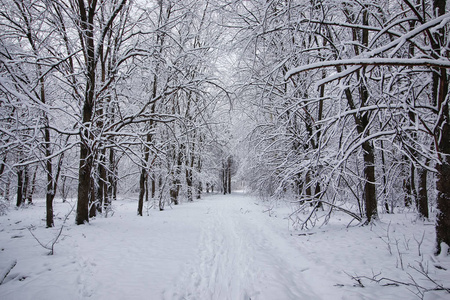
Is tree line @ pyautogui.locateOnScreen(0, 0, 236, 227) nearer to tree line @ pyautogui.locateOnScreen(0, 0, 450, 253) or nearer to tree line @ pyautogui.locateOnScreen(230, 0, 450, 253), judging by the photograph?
tree line @ pyautogui.locateOnScreen(0, 0, 450, 253)

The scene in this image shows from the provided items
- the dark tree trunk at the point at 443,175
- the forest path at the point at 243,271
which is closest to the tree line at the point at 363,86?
the dark tree trunk at the point at 443,175

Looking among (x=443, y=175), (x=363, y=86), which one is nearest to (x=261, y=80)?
(x=363, y=86)

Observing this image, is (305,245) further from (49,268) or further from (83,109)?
(83,109)

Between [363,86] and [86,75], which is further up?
[86,75]

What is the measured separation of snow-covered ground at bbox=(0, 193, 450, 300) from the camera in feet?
9.40

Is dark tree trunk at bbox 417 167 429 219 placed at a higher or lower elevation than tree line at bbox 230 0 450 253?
lower

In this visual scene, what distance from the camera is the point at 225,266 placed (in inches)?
157

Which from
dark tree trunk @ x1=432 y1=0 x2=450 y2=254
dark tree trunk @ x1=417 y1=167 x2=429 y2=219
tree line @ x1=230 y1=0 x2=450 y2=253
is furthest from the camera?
dark tree trunk @ x1=417 y1=167 x2=429 y2=219

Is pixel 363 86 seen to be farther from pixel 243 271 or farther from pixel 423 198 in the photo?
pixel 243 271

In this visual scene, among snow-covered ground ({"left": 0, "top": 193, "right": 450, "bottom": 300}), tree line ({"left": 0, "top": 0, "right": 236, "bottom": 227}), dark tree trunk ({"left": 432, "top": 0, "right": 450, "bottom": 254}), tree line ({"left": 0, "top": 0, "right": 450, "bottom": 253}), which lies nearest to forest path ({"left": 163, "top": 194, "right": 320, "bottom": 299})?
snow-covered ground ({"left": 0, "top": 193, "right": 450, "bottom": 300})

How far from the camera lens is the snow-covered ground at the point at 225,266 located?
2865mm

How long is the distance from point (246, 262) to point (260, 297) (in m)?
1.24

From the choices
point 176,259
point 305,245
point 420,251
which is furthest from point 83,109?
point 420,251

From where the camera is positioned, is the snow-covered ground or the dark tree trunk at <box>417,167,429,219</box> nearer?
the snow-covered ground
